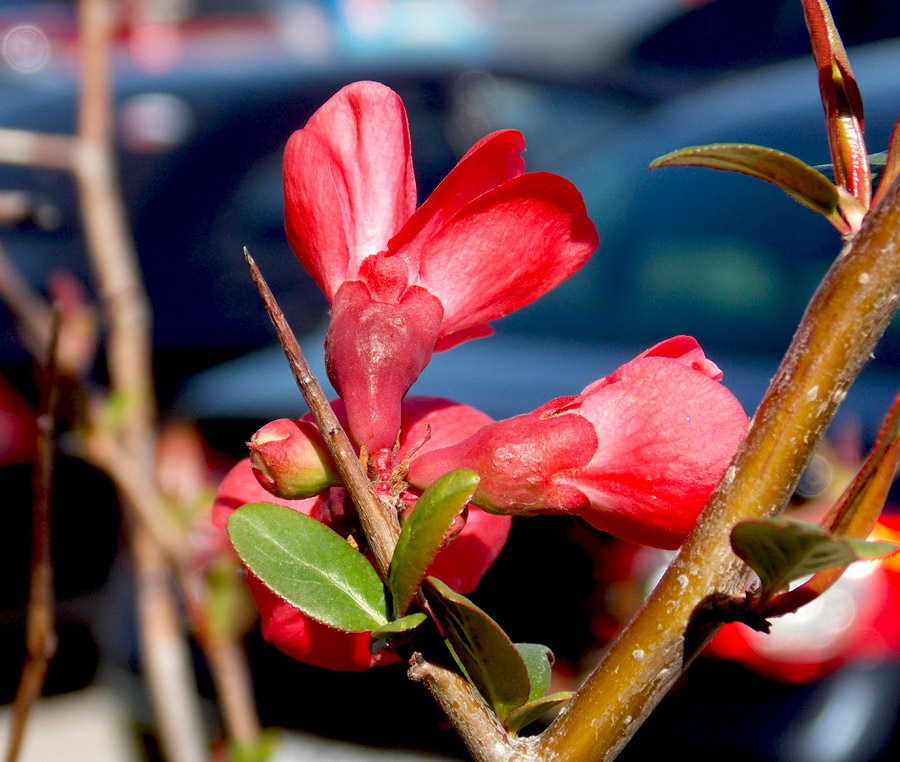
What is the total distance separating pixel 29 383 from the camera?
7.82 feet

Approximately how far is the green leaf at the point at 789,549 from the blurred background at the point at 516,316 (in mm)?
610

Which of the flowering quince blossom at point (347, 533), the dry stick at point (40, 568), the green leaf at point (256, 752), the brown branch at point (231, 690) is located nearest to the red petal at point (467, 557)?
the flowering quince blossom at point (347, 533)

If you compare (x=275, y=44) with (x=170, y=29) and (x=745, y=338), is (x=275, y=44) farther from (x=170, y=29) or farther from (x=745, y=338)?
(x=745, y=338)

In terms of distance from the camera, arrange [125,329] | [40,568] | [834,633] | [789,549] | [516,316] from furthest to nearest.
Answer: [516,316] < [834,633] < [125,329] < [40,568] < [789,549]

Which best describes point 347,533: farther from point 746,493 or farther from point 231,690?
point 231,690

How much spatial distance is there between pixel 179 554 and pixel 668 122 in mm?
1975

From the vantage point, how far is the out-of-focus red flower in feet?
5.30

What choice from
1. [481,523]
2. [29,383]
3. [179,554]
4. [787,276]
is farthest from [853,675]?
[29,383]

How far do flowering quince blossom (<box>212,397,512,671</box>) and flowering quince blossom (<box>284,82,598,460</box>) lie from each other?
0.03 metres

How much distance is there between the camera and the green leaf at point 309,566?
0.36 meters

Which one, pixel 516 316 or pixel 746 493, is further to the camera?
pixel 516 316

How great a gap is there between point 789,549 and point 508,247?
156 millimetres

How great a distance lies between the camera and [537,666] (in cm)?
41

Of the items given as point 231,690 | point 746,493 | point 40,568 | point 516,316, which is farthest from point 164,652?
point 516,316
